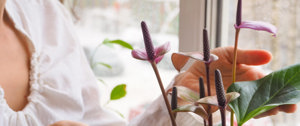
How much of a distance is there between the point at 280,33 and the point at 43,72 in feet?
1.78

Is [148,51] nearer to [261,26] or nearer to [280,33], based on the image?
[261,26]

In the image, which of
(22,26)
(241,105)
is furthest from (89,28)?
(241,105)

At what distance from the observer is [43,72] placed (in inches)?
32.1

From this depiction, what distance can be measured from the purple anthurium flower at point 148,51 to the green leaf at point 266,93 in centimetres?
10

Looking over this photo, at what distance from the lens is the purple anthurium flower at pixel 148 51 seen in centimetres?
37

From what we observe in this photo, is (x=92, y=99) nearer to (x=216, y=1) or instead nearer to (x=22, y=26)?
(x=22, y=26)

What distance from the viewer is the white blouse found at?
0.77 metres

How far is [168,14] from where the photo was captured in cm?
107

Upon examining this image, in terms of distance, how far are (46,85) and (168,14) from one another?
0.45 meters

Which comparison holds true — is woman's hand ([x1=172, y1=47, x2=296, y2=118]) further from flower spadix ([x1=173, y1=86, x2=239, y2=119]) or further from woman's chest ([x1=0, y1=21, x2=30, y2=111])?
woman's chest ([x1=0, y1=21, x2=30, y2=111])

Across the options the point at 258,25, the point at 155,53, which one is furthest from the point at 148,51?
the point at 258,25

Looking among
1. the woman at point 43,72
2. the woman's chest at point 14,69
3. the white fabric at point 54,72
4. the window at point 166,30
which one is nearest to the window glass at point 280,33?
the window at point 166,30

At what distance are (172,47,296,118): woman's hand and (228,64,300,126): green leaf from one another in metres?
0.04

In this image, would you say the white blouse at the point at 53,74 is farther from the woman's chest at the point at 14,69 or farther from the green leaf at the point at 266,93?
the green leaf at the point at 266,93
